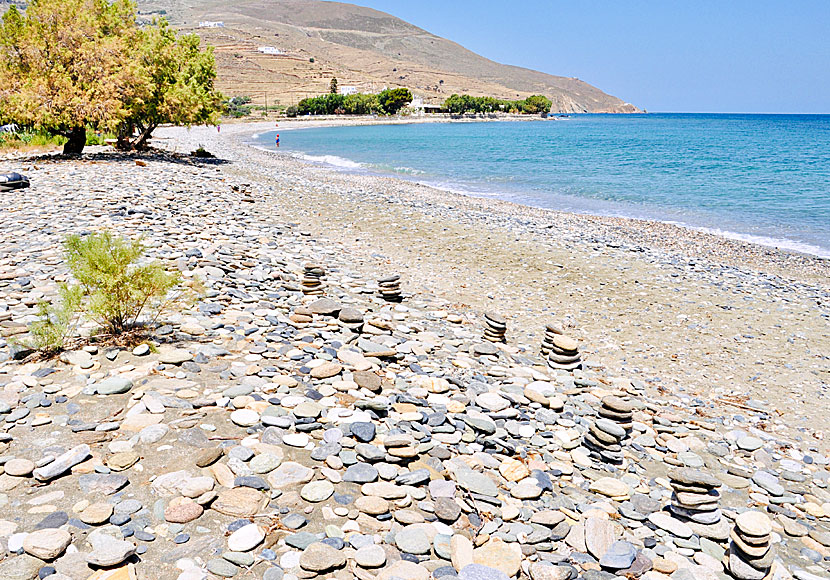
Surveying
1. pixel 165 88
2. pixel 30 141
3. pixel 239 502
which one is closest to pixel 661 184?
pixel 165 88

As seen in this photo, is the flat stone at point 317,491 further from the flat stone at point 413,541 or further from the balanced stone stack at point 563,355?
the balanced stone stack at point 563,355

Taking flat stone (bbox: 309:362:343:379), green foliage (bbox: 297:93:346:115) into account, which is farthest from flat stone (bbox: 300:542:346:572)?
green foliage (bbox: 297:93:346:115)

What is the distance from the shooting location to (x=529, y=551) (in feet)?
11.8

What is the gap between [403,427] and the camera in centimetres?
482

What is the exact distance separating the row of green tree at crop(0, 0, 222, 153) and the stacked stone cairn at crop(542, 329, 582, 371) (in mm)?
18657

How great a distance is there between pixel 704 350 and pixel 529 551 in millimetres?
6457

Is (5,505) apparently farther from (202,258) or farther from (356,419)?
(202,258)

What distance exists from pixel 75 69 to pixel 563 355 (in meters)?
21.1

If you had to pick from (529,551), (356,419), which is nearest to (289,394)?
(356,419)

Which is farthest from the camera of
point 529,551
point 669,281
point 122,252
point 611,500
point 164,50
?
point 164,50

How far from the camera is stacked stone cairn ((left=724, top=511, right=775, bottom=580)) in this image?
12.3 ft

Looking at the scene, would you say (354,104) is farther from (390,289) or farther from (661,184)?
(390,289)

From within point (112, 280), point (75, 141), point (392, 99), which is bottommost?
point (75, 141)

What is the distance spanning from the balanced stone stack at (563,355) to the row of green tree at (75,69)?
735 inches
